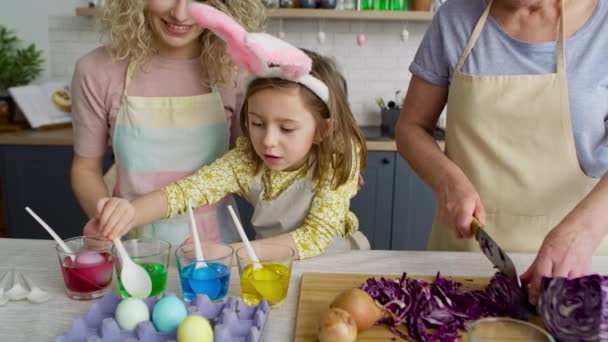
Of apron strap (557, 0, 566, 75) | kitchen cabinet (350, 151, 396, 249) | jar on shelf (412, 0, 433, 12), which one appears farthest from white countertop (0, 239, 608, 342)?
jar on shelf (412, 0, 433, 12)

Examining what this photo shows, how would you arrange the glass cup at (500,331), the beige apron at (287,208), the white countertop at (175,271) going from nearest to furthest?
the glass cup at (500,331)
the white countertop at (175,271)
the beige apron at (287,208)

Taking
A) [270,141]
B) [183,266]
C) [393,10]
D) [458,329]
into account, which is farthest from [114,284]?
[393,10]

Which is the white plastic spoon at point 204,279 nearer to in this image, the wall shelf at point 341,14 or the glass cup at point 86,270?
the glass cup at point 86,270

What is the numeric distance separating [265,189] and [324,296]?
1.45 feet

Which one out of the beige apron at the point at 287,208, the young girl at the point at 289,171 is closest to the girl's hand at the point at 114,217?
the young girl at the point at 289,171

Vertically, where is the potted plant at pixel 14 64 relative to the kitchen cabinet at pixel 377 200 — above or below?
above

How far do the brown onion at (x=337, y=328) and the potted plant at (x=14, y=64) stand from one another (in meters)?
2.72

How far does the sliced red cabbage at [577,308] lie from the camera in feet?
2.82

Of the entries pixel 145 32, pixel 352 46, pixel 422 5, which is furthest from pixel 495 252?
pixel 352 46

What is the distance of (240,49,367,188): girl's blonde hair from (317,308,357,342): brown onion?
1.69ft

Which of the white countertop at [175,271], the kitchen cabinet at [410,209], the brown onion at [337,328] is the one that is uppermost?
the brown onion at [337,328]

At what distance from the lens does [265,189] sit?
4.90 ft

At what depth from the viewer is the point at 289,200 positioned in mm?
1460

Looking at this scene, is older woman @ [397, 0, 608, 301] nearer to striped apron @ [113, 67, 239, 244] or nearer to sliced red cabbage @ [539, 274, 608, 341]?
sliced red cabbage @ [539, 274, 608, 341]
